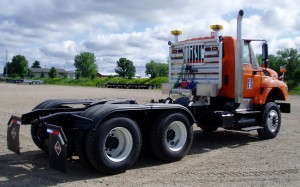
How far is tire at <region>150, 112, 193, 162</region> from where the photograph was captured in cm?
754

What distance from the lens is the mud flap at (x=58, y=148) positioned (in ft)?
20.4

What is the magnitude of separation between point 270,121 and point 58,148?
667cm

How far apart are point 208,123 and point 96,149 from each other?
4065 millimetres

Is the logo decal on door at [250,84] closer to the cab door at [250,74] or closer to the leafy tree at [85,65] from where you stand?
the cab door at [250,74]

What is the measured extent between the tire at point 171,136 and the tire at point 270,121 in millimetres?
3243

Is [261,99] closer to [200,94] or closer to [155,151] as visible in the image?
[200,94]

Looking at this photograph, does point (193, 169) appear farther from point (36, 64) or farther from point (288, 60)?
point (36, 64)

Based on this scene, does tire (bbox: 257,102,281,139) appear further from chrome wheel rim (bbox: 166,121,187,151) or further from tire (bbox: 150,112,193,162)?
chrome wheel rim (bbox: 166,121,187,151)

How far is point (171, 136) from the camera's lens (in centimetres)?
800

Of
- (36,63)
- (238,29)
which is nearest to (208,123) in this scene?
(238,29)

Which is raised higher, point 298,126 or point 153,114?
point 153,114

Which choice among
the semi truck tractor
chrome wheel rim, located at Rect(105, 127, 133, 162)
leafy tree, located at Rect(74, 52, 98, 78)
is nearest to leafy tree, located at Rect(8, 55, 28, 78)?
leafy tree, located at Rect(74, 52, 98, 78)

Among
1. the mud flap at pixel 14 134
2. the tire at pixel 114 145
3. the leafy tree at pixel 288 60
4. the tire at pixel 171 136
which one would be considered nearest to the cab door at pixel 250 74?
the tire at pixel 171 136

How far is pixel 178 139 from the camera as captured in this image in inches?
319
